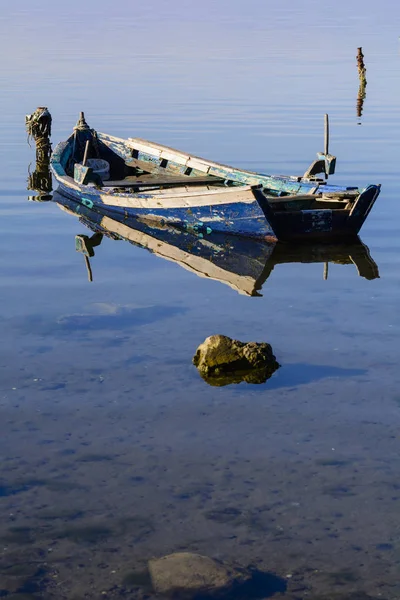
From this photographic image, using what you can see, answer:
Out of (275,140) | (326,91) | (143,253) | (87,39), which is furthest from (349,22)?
(143,253)

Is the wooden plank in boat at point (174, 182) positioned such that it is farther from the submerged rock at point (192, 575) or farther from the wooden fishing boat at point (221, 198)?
the submerged rock at point (192, 575)

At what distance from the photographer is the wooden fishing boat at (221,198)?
57.3 feet

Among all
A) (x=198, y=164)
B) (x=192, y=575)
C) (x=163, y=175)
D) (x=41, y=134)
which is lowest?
(x=192, y=575)

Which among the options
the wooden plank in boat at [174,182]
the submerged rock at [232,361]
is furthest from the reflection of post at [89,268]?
the submerged rock at [232,361]

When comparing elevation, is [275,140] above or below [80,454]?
above

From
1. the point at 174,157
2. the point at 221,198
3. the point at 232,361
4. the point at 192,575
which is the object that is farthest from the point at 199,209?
the point at 192,575

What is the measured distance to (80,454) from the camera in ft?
29.1

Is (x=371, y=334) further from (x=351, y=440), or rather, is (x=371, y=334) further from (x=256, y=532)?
(x=256, y=532)

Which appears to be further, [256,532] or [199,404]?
[199,404]

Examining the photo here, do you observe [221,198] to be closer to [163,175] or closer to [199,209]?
[199,209]

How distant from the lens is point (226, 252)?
17.2 metres

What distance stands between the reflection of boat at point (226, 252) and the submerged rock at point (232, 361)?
3876 mm

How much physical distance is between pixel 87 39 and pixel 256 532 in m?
74.7

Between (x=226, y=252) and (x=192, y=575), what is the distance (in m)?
10.6
